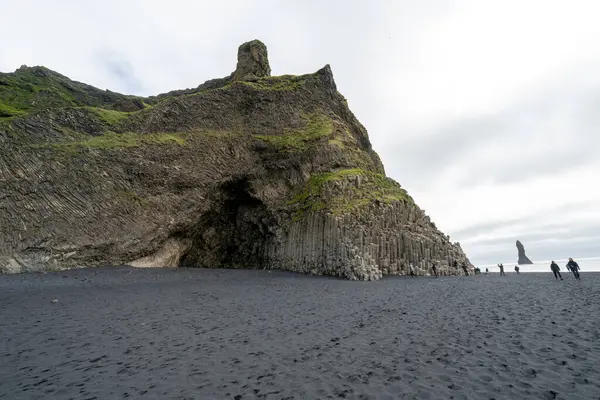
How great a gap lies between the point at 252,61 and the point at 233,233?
34.2 meters

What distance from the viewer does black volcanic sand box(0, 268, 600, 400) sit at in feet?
25.7

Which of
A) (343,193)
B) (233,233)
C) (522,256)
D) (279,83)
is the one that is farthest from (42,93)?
(522,256)

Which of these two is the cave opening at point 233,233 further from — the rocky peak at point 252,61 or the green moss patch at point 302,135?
the rocky peak at point 252,61

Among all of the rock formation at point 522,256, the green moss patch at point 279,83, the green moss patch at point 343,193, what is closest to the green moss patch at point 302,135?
the green moss patch at point 343,193

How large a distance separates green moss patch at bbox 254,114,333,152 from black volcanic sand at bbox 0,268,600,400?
29.9 meters

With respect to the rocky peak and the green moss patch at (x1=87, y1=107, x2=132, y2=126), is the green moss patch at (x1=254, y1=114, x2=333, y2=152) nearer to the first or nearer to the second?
the rocky peak

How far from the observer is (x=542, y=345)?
10422 millimetres

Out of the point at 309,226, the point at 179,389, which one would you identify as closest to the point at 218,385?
the point at 179,389

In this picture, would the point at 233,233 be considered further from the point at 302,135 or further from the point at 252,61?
the point at 252,61

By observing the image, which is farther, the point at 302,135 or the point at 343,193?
the point at 302,135

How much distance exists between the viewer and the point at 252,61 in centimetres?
6212

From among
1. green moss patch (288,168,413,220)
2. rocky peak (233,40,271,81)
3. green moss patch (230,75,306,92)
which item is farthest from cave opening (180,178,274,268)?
rocky peak (233,40,271,81)

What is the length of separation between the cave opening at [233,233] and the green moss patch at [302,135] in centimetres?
724

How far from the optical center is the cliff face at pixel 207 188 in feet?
105
